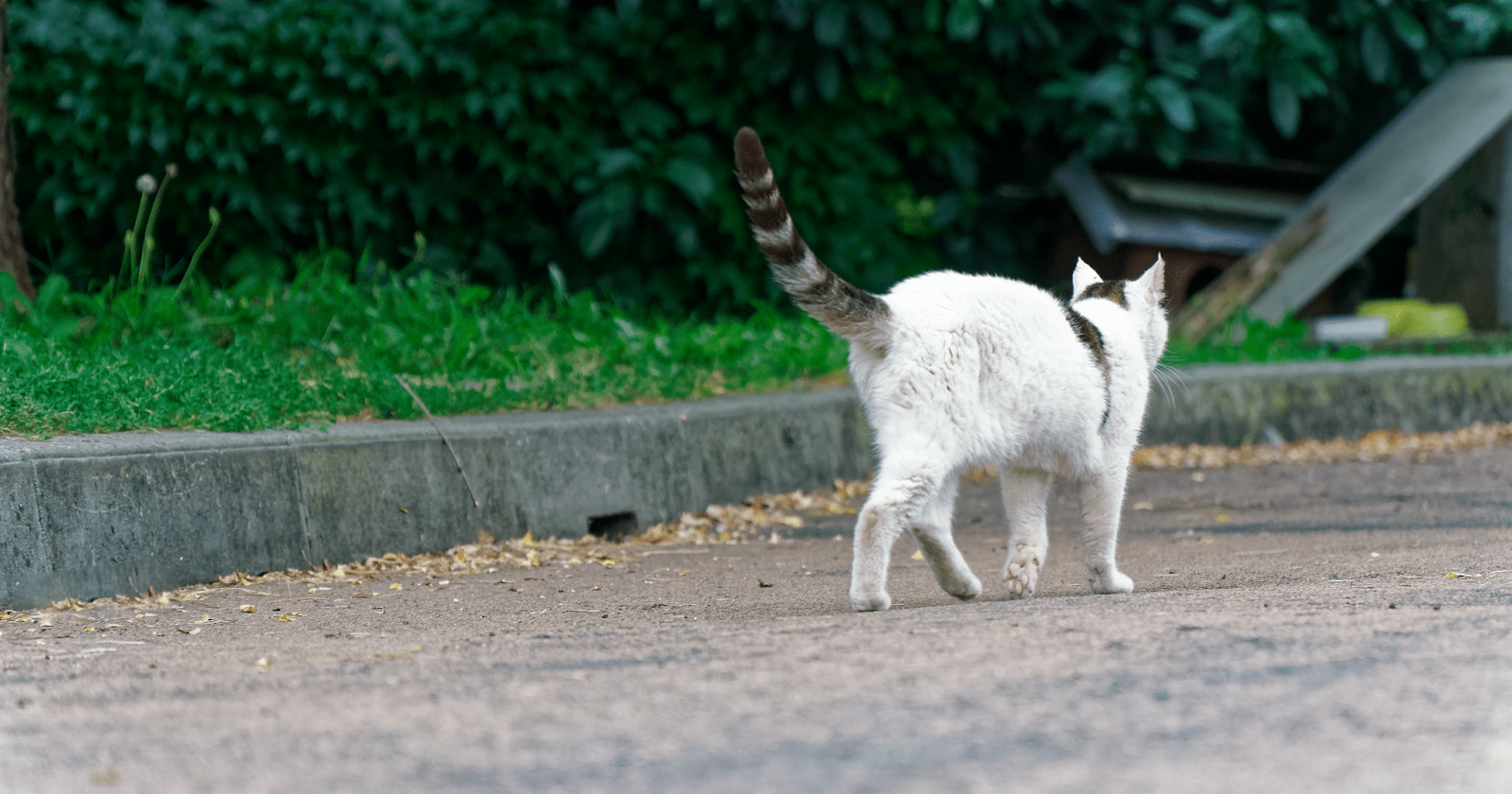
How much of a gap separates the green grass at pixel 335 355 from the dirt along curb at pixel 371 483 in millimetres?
200

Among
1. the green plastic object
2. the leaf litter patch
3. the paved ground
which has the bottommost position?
the leaf litter patch

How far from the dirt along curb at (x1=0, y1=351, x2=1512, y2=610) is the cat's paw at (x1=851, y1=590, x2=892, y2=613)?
1.93 metres

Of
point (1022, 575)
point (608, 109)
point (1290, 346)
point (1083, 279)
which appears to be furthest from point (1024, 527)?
point (1290, 346)

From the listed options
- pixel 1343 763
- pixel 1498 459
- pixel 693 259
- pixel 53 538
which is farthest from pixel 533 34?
pixel 1343 763

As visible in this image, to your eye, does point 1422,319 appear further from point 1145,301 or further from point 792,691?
point 792,691

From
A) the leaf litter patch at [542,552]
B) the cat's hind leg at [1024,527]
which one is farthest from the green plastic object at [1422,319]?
the cat's hind leg at [1024,527]

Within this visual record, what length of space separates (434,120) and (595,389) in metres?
3.24

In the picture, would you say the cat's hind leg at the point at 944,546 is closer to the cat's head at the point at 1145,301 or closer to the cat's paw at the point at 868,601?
the cat's paw at the point at 868,601

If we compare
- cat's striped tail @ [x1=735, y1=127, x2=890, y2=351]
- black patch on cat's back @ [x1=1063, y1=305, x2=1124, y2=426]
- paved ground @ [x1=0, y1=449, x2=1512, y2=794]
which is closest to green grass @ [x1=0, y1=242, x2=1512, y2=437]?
paved ground @ [x1=0, y1=449, x2=1512, y2=794]

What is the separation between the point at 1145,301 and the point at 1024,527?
931 mm

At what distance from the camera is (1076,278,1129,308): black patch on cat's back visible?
429 cm

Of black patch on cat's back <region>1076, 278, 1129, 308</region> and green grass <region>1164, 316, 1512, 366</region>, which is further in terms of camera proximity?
green grass <region>1164, 316, 1512, 366</region>

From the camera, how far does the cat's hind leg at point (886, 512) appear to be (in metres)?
3.34

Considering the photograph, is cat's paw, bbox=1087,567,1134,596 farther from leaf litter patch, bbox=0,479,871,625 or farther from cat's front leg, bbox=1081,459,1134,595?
leaf litter patch, bbox=0,479,871,625
